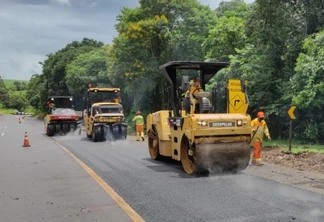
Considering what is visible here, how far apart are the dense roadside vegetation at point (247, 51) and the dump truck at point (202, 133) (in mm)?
6393

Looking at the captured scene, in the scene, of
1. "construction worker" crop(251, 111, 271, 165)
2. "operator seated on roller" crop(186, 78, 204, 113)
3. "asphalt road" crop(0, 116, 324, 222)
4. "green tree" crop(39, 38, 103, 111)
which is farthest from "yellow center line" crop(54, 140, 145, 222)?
"green tree" crop(39, 38, 103, 111)

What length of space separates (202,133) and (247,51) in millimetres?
11935

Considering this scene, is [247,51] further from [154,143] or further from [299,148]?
[154,143]

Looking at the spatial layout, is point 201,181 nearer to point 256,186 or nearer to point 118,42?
point 256,186

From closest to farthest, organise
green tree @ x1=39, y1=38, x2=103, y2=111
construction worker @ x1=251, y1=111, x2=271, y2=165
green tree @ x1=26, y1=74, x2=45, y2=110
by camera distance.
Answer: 1. construction worker @ x1=251, y1=111, x2=271, y2=165
2. green tree @ x1=39, y1=38, x2=103, y2=111
3. green tree @ x1=26, y1=74, x2=45, y2=110

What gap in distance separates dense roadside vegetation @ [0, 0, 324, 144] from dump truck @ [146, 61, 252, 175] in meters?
6.39

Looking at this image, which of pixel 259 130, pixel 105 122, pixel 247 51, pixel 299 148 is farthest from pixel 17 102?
pixel 259 130

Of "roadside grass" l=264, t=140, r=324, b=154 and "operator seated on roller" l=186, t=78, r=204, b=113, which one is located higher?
"operator seated on roller" l=186, t=78, r=204, b=113

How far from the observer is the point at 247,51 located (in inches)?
816

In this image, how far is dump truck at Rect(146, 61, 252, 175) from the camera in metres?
9.82

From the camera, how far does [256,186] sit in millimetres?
8727

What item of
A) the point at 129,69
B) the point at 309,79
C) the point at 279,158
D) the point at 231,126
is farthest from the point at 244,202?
the point at 129,69

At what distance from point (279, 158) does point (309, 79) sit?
3.79 meters

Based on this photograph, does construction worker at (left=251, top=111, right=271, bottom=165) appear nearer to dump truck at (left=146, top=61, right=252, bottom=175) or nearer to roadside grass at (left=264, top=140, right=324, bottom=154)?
dump truck at (left=146, top=61, right=252, bottom=175)
